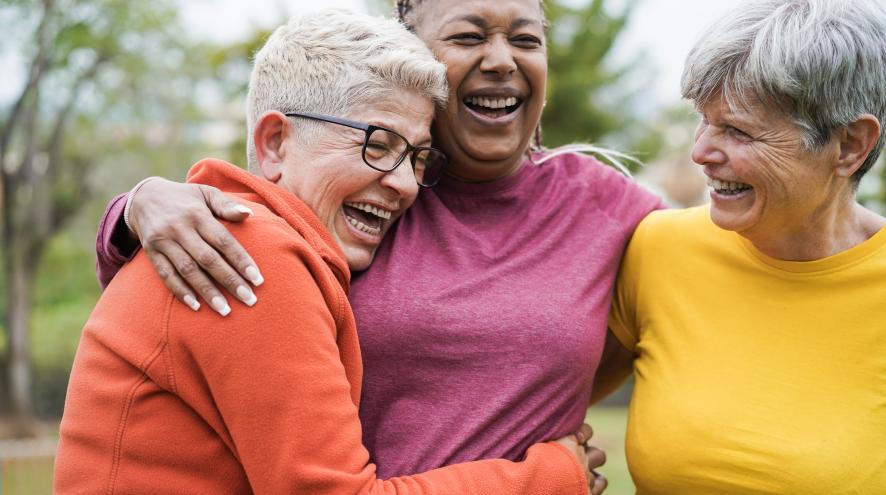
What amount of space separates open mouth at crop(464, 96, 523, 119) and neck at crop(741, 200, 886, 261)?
0.78 meters

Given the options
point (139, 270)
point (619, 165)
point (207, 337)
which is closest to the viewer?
point (207, 337)

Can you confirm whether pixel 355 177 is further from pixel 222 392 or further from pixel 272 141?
pixel 222 392

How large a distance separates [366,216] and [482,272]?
0.36m

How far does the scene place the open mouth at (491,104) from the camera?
2668mm

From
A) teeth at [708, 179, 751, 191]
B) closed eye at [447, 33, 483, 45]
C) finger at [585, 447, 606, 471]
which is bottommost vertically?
finger at [585, 447, 606, 471]

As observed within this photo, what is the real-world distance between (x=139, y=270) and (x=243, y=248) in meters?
0.27

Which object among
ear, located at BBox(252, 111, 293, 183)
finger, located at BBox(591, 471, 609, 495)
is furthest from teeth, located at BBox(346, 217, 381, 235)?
finger, located at BBox(591, 471, 609, 495)

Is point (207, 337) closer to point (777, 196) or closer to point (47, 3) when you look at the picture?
point (777, 196)

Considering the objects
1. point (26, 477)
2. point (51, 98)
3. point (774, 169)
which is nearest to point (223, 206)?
point (774, 169)

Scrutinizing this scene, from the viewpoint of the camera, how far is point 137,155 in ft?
53.4

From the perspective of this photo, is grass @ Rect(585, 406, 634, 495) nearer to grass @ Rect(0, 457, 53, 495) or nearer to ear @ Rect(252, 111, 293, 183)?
grass @ Rect(0, 457, 53, 495)

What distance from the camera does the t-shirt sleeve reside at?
2.72m

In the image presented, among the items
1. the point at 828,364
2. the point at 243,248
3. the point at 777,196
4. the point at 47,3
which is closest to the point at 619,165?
the point at 777,196

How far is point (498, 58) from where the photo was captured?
2.59 metres
